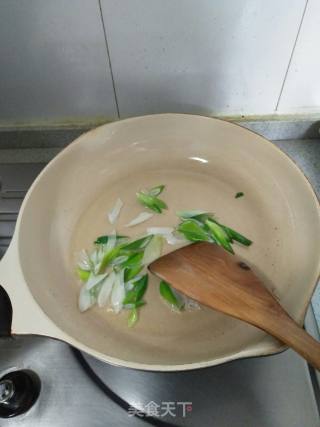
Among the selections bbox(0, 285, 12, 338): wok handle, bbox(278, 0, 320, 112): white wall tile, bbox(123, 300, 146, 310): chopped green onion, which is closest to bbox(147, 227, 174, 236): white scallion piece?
bbox(123, 300, 146, 310): chopped green onion

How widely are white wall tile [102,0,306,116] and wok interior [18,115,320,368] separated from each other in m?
0.09

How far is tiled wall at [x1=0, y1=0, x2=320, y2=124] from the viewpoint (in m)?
0.54

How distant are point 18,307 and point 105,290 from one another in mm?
119

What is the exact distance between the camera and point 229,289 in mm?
448

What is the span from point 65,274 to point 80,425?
0.19m

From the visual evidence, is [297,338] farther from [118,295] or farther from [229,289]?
[118,295]

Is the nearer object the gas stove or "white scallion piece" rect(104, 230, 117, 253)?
the gas stove

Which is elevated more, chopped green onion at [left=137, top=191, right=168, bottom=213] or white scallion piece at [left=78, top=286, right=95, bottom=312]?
chopped green onion at [left=137, top=191, right=168, bottom=213]

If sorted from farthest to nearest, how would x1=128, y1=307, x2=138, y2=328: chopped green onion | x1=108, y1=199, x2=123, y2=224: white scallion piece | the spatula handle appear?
x1=108, y1=199, x2=123, y2=224: white scallion piece < x1=128, y1=307, x2=138, y2=328: chopped green onion < the spatula handle

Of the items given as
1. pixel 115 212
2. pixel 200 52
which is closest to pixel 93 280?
pixel 115 212

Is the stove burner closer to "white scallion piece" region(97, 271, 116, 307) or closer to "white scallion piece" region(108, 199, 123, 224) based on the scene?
"white scallion piece" region(97, 271, 116, 307)

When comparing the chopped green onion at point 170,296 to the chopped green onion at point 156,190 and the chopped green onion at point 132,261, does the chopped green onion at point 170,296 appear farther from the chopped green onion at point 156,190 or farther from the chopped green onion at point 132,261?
the chopped green onion at point 156,190

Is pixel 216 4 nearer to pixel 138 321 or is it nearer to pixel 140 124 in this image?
pixel 140 124

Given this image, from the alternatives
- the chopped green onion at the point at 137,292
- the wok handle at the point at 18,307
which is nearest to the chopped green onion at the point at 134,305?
the chopped green onion at the point at 137,292
